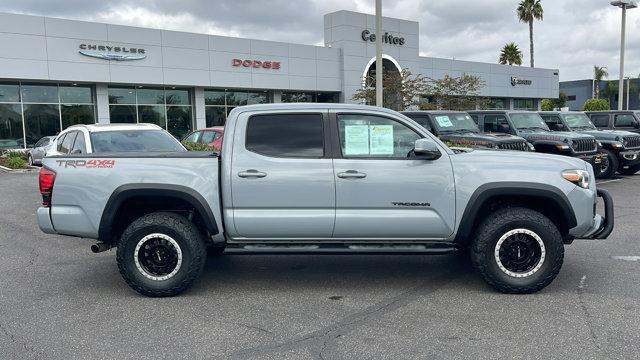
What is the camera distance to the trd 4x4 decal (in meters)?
5.28

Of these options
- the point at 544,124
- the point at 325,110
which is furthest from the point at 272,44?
the point at 325,110

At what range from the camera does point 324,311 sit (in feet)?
16.1

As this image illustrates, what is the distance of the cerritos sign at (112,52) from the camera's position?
2624 cm

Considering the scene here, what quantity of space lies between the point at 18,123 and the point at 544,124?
76.6ft

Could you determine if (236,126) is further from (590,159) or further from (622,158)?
(622,158)

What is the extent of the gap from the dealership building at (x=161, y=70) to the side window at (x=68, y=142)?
1662 centimetres

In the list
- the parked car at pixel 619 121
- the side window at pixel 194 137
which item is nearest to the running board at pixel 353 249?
the side window at pixel 194 137

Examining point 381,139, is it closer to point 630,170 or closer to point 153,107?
point 630,170

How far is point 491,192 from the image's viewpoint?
201 inches

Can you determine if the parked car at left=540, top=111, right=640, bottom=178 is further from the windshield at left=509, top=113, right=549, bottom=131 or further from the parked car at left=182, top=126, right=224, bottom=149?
the parked car at left=182, top=126, right=224, bottom=149

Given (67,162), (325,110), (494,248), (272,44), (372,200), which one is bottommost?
(494,248)

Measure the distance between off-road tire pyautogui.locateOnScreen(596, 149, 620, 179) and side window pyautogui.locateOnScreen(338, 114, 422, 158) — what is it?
37.8 feet

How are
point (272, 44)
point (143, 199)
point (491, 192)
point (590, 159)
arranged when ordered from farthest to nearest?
point (272, 44) < point (590, 159) < point (143, 199) < point (491, 192)

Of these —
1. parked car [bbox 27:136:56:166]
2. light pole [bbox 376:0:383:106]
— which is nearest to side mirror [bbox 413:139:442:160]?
light pole [bbox 376:0:383:106]
